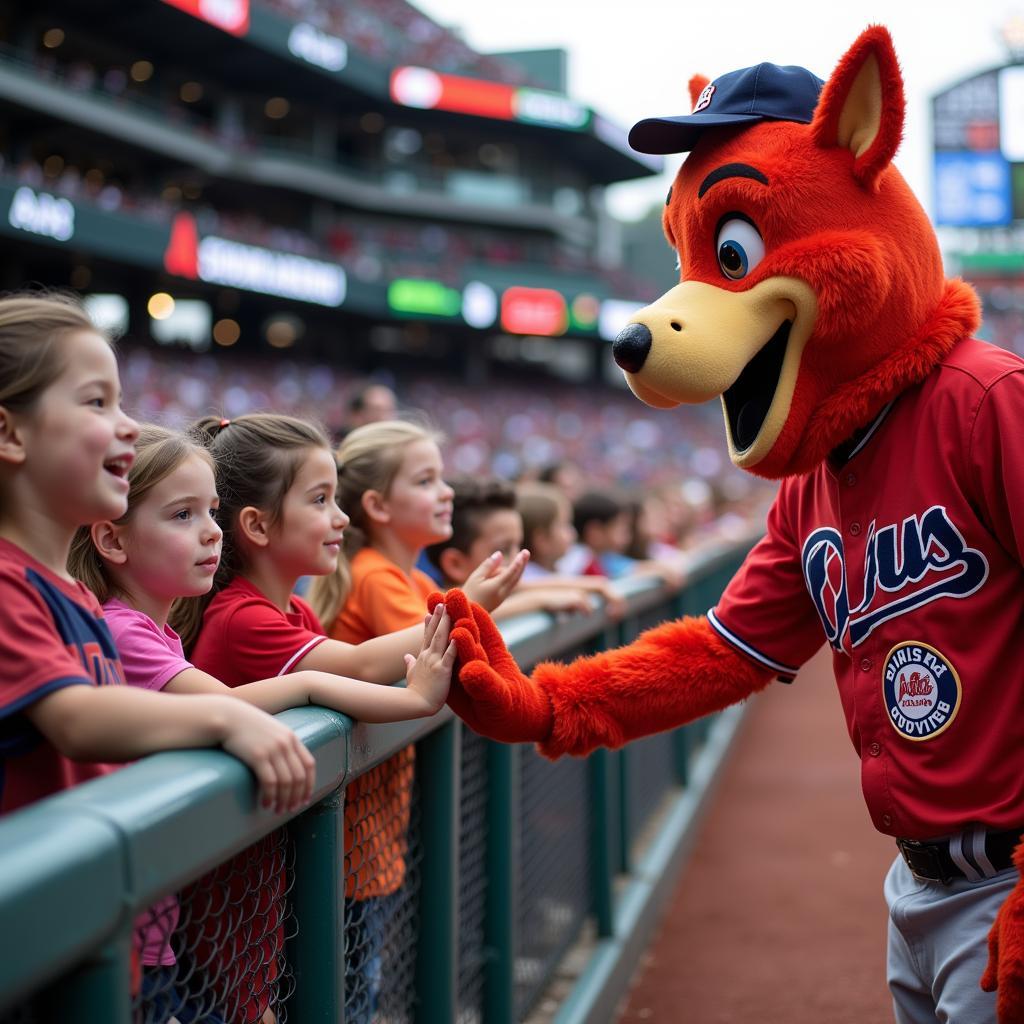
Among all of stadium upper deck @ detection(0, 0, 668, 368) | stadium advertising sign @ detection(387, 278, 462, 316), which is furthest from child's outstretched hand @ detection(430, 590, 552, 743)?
stadium advertising sign @ detection(387, 278, 462, 316)

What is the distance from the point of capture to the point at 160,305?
86.4 feet

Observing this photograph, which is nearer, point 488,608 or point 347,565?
point 488,608

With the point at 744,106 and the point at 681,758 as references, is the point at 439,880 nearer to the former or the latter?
the point at 744,106

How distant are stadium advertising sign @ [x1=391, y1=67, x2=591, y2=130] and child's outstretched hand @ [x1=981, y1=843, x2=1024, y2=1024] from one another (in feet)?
106

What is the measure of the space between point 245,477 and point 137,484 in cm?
42

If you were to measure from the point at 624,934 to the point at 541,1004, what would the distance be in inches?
26.2

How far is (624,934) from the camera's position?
11.8 feet

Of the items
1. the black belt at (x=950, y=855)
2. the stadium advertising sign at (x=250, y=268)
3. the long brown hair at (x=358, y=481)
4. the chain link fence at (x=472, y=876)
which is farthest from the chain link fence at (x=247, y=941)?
the stadium advertising sign at (x=250, y=268)

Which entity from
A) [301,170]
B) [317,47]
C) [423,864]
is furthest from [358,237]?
[423,864]

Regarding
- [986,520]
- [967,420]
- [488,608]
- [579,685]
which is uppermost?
[967,420]

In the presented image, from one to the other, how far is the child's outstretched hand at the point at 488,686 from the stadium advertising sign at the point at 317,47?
28158 millimetres

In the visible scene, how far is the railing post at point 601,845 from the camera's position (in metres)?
3.57

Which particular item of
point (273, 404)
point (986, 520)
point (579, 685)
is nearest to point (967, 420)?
point (986, 520)

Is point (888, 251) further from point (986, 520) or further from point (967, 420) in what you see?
point (986, 520)
